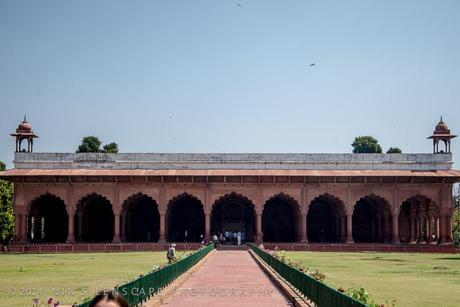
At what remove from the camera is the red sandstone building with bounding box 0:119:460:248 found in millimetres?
43438

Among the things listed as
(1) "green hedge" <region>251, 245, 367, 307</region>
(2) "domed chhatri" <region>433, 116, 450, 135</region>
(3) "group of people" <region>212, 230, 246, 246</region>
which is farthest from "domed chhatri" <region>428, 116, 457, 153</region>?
(1) "green hedge" <region>251, 245, 367, 307</region>

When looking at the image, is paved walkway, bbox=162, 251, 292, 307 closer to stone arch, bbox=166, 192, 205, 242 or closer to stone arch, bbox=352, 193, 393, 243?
stone arch, bbox=352, 193, 393, 243

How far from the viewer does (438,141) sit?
4638 cm

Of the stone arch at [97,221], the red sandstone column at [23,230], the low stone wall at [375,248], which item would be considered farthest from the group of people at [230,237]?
the red sandstone column at [23,230]

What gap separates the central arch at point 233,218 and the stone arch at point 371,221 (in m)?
7.32

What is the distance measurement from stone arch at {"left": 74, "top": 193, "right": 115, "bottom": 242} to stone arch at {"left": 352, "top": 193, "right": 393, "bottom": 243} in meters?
17.1

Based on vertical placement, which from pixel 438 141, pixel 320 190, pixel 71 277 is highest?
pixel 438 141

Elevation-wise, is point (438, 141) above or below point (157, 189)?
above

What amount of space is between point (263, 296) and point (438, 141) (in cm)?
3389

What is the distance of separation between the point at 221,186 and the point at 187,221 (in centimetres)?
659

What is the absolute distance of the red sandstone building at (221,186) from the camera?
4344 cm

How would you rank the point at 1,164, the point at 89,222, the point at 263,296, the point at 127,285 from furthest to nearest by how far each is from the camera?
the point at 1,164 < the point at 89,222 < the point at 263,296 < the point at 127,285

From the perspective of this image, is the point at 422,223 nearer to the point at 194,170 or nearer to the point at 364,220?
the point at 364,220

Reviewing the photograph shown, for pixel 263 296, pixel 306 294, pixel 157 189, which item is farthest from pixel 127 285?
pixel 157 189
